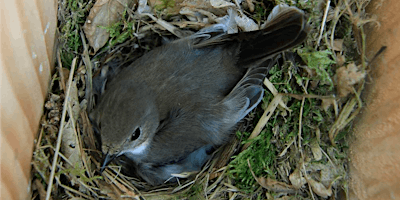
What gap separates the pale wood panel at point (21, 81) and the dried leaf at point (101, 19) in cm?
37

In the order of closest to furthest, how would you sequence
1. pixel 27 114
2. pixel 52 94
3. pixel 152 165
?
pixel 27 114, pixel 52 94, pixel 152 165

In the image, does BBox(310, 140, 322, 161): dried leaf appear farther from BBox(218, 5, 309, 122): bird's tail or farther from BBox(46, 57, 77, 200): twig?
BBox(46, 57, 77, 200): twig

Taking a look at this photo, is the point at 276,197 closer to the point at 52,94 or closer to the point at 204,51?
the point at 204,51

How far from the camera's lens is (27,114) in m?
1.76

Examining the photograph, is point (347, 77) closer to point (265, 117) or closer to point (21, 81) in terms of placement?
point (265, 117)

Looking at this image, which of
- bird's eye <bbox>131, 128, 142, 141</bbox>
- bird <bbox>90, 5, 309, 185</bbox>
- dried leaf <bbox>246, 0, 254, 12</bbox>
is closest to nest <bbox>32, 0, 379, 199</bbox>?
dried leaf <bbox>246, 0, 254, 12</bbox>

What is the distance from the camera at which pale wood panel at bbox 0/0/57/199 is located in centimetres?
148

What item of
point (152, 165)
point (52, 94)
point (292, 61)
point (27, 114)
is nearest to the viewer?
point (27, 114)

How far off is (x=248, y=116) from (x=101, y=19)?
1.23 m

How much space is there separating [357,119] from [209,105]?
885 millimetres

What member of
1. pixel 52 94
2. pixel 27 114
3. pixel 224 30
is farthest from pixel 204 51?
pixel 27 114

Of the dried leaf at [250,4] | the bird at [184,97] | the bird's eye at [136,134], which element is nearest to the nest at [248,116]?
the dried leaf at [250,4]

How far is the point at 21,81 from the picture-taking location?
1639 millimetres

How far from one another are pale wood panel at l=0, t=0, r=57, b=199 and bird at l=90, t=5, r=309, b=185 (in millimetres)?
441
